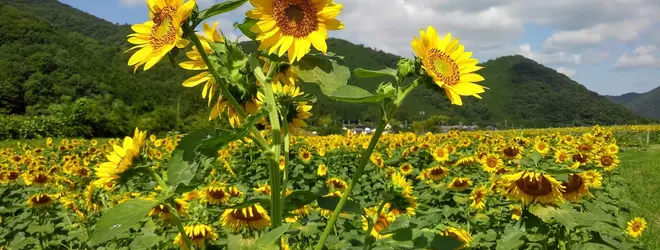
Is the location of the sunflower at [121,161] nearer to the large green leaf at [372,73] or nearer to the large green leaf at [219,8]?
the large green leaf at [219,8]

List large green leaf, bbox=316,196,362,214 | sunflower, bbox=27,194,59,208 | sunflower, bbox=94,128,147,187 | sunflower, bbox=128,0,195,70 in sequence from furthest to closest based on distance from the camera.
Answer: sunflower, bbox=27,194,59,208 → sunflower, bbox=94,128,147,187 → large green leaf, bbox=316,196,362,214 → sunflower, bbox=128,0,195,70

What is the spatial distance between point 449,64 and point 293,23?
0.34 m

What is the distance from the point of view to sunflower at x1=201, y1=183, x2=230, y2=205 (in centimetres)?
304

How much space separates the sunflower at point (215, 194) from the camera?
120 inches

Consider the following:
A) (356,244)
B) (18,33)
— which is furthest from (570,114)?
(356,244)

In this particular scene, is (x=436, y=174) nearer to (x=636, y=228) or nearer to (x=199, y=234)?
(x=636, y=228)

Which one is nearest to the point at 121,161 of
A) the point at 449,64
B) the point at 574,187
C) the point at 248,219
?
the point at 449,64

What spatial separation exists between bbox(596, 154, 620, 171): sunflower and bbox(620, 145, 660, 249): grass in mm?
435

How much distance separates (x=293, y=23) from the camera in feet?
3.11

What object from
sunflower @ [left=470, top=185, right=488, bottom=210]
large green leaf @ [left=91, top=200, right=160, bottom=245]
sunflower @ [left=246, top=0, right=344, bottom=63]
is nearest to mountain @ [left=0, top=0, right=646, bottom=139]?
sunflower @ [left=246, top=0, right=344, bottom=63]

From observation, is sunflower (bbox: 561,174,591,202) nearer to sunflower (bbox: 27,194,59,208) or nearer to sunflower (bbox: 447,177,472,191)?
sunflower (bbox: 447,177,472,191)

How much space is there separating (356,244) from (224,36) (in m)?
1.60

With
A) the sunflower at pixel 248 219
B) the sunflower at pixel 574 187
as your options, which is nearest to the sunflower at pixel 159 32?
the sunflower at pixel 248 219

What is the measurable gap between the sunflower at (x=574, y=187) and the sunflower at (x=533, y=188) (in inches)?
3.9
